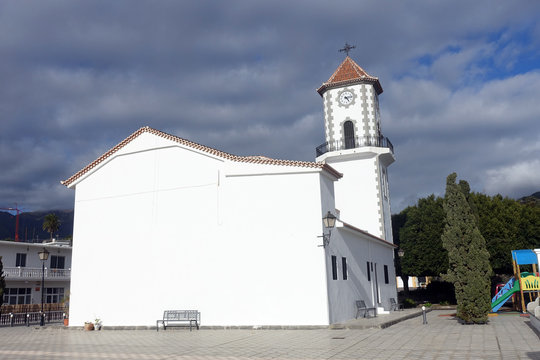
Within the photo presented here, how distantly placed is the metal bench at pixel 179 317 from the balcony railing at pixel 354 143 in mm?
16839

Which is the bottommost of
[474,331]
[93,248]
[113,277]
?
[474,331]

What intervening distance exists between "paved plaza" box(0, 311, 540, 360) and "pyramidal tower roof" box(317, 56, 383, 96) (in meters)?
19.8

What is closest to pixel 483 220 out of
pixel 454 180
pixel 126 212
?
pixel 454 180

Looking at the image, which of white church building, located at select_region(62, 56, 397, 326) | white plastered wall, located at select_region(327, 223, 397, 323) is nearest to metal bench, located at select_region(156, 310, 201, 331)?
white church building, located at select_region(62, 56, 397, 326)

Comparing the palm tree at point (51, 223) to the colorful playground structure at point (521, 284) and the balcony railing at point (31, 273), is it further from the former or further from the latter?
the colorful playground structure at point (521, 284)

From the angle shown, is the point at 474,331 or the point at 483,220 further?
the point at 483,220

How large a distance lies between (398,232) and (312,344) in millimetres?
30758

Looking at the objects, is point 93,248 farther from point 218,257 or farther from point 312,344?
point 312,344

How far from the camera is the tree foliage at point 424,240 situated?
3744 centimetres

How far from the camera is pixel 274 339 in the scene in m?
15.4

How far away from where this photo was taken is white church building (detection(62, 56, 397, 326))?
19.6 m

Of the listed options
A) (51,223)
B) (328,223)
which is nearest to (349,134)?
(328,223)

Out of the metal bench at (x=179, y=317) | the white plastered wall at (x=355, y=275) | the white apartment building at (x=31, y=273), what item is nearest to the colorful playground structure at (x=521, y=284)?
the white plastered wall at (x=355, y=275)

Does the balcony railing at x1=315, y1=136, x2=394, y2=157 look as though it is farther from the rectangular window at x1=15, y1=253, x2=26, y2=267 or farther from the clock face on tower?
the rectangular window at x1=15, y1=253, x2=26, y2=267
